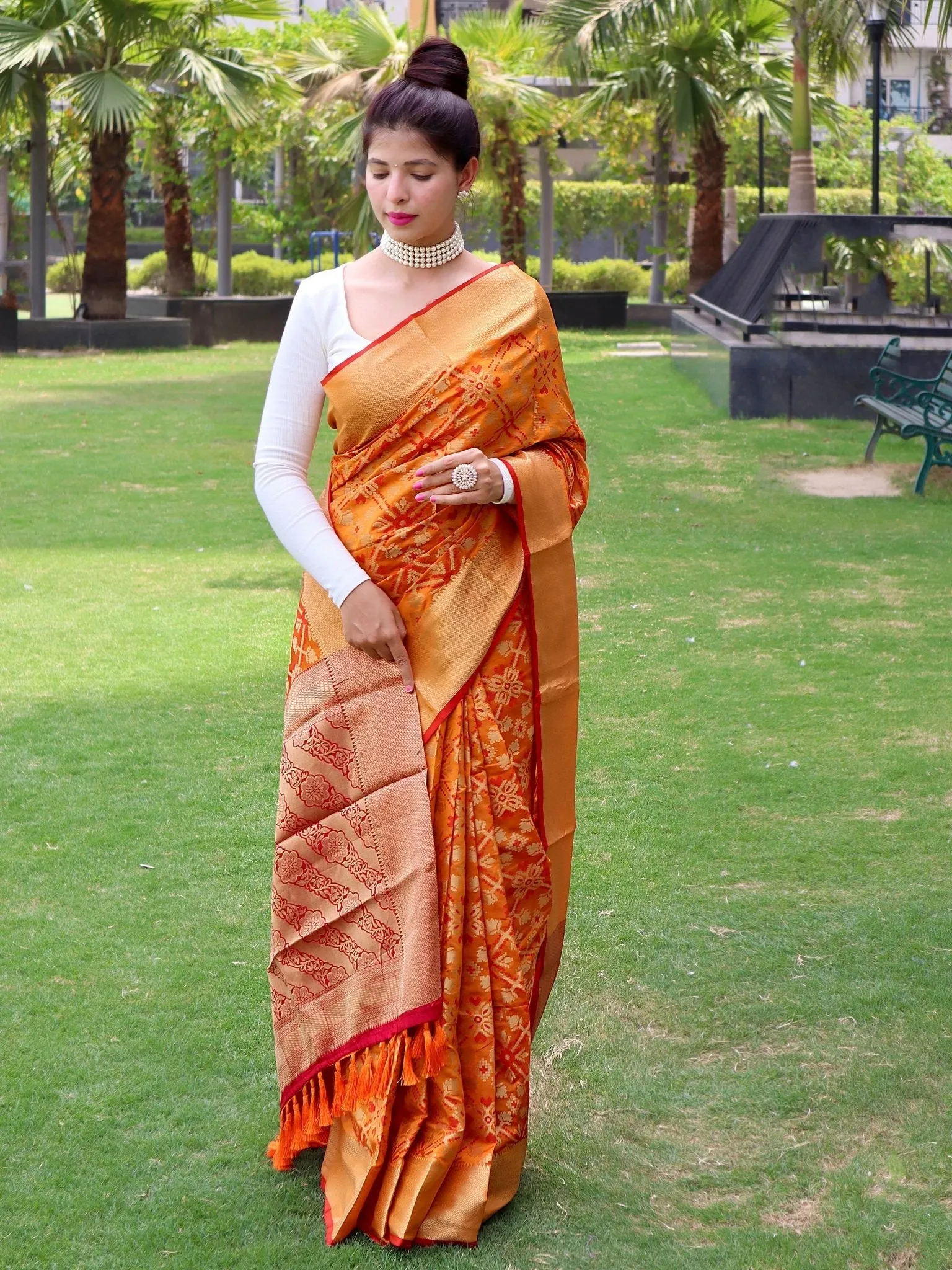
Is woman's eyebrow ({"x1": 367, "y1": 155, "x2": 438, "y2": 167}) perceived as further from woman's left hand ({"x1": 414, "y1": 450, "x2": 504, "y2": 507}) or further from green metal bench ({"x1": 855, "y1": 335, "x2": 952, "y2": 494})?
green metal bench ({"x1": 855, "y1": 335, "x2": 952, "y2": 494})

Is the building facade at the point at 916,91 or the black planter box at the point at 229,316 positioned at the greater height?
the building facade at the point at 916,91

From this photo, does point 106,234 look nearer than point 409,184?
No

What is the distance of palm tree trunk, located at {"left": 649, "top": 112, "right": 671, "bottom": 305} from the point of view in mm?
27531

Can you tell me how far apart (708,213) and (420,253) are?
2212 centimetres

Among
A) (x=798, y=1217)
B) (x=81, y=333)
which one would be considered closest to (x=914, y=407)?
(x=798, y=1217)

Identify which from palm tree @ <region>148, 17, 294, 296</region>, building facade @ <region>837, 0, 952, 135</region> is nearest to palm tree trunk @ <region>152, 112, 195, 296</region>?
palm tree @ <region>148, 17, 294, 296</region>

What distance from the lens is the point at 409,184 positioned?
8.46 feet

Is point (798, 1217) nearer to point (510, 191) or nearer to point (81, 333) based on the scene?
point (81, 333)

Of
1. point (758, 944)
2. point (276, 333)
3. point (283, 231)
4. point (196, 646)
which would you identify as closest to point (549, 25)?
point (276, 333)

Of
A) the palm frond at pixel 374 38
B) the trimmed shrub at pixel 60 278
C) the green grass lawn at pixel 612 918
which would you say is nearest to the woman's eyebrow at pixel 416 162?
the green grass lawn at pixel 612 918

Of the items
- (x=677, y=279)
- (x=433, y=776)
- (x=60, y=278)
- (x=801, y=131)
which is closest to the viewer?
(x=433, y=776)

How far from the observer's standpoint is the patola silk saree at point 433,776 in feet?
8.65

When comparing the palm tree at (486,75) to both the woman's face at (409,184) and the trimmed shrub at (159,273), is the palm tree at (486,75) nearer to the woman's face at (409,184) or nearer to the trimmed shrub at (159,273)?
the trimmed shrub at (159,273)

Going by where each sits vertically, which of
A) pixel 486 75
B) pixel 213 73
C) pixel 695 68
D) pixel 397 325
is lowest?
pixel 397 325
